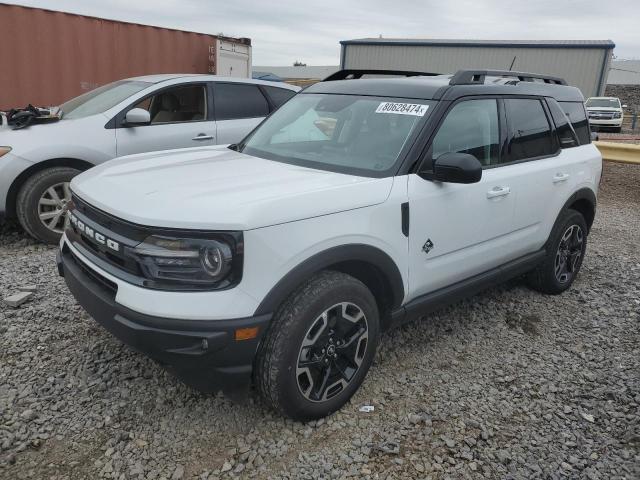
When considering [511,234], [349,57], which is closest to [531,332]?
[511,234]

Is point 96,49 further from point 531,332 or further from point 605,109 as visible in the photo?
point 605,109

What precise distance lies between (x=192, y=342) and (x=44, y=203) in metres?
3.48

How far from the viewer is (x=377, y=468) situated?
245cm

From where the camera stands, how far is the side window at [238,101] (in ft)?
19.6

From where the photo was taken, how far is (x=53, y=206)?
Result: 502 cm

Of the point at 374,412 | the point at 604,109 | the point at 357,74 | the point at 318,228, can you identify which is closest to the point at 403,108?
the point at 357,74

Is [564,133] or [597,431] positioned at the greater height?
[564,133]

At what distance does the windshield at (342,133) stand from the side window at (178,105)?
2289 mm

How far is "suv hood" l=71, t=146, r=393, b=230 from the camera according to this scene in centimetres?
225

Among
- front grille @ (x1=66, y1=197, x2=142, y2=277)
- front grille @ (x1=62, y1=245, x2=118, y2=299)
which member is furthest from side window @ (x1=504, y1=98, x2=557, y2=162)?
front grille @ (x1=62, y1=245, x2=118, y2=299)

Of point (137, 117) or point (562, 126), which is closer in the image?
point (562, 126)

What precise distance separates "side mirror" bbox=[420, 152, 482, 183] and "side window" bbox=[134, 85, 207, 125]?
3714 mm

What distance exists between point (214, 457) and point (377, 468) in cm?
76

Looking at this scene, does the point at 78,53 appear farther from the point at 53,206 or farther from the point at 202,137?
the point at 53,206
